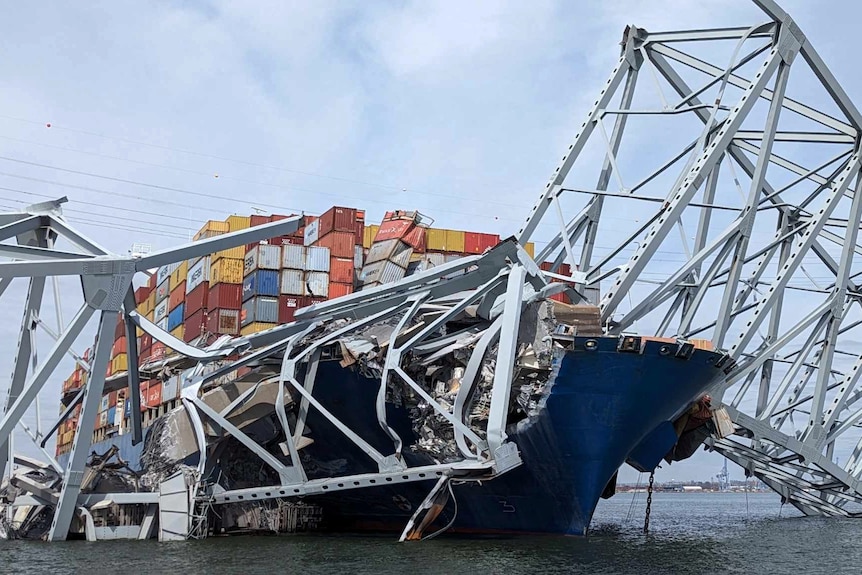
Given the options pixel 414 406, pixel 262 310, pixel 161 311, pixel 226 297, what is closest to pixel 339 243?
pixel 262 310

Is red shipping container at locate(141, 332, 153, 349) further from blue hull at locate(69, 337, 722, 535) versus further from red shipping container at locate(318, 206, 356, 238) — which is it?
blue hull at locate(69, 337, 722, 535)

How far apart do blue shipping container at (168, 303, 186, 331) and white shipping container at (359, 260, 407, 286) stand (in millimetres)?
13086

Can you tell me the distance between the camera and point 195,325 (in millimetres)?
51281

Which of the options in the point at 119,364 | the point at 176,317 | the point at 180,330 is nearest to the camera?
the point at 180,330

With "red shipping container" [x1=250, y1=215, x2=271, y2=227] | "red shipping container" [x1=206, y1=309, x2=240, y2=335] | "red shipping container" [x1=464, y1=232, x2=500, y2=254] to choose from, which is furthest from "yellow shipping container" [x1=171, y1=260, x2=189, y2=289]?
"red shipping container" [x1=464, y1=232, x2=500, y2=254]

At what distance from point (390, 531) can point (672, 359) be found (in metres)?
14.2

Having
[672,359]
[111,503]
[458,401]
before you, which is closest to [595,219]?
[672,359]

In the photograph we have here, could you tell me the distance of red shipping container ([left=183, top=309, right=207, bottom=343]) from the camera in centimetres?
5031

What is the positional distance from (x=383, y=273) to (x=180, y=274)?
16431 millimetres

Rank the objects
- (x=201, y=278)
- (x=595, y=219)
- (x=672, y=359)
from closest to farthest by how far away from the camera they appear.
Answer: (x=672, y=359) < (x=595, y=219) < (x=201, y=278)

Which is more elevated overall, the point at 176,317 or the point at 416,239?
the point at 416,239

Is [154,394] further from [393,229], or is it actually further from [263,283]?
[393,229]

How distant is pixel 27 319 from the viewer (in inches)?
1382

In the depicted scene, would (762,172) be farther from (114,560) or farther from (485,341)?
(114,560)
